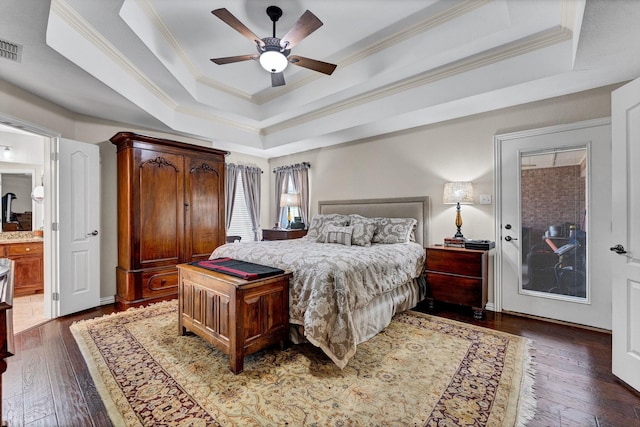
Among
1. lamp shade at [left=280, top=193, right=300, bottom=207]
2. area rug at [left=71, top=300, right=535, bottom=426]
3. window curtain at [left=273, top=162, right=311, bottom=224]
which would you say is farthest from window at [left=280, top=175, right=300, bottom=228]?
area rug at [left=71, top=300, right=535, bottom=426]

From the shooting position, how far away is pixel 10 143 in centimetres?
450

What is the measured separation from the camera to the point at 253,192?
607 centimetres

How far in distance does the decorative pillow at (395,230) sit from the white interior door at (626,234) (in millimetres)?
1979

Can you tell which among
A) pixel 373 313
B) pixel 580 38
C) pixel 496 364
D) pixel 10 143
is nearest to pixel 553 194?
pixel 580 38

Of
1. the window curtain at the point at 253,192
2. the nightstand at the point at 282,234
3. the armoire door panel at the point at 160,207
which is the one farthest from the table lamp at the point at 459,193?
the window curtain at the point at 253,192

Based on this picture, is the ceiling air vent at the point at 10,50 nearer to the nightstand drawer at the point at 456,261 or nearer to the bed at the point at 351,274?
the bed at the point at 351,274

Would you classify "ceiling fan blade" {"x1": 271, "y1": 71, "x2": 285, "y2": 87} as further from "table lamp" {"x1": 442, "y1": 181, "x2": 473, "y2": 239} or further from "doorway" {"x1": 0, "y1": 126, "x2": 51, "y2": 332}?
"doorway" {"x1": 0, "y1": 126, "x2": 51, "y2": 332}

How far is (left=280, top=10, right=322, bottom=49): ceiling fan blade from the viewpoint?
2222mm

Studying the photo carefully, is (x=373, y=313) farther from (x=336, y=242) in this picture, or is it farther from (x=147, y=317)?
(x=147, y=317)

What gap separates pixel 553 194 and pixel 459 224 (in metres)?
1.00

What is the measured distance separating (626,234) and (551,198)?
4.09 ft

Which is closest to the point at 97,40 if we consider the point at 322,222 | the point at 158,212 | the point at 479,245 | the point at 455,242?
the point at 158,212

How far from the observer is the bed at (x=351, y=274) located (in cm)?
224

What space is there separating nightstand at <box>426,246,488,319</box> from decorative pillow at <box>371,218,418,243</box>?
38 cm
